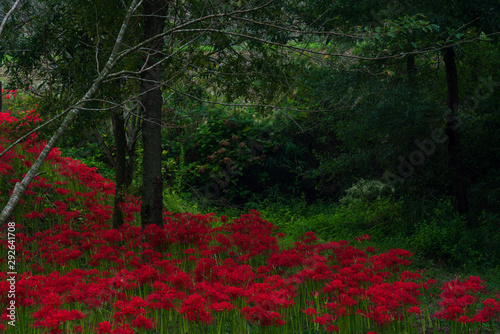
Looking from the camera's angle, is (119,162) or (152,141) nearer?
(152,141)

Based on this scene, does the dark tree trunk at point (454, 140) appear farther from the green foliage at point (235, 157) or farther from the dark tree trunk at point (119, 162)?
the dark tree trunk at point (119, 162)

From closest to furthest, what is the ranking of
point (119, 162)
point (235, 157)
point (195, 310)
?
point (195, 310) < point (119, 162) < point (235, 157)

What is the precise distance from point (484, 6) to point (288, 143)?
7.03 m

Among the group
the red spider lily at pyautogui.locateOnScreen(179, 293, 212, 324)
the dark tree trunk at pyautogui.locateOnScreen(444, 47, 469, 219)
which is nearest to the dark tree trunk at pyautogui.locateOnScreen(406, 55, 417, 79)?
the dark tree trunk at pyautogui.locateOnScreen(444, 47, 469, 219)

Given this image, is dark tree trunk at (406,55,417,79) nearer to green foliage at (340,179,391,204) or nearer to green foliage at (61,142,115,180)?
green foliage at (340,179,391,204)

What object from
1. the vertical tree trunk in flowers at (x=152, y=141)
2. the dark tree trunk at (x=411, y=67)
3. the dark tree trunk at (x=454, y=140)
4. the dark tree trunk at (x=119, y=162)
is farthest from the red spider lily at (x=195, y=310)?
the dark tree trunk at (x=411, y=67)

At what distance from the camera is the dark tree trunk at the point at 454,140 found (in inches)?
348

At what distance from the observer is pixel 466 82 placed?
1010cm

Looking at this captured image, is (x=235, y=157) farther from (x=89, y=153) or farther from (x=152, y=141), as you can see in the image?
(x=152, y=141)

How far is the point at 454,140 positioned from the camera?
9008 mm

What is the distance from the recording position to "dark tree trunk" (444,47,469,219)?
8.83 meters

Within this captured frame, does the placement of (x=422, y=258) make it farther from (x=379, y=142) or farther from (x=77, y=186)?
(x=77, y=186)

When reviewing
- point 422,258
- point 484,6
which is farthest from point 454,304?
point 484,6

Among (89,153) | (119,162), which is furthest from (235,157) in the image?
(119,162)
